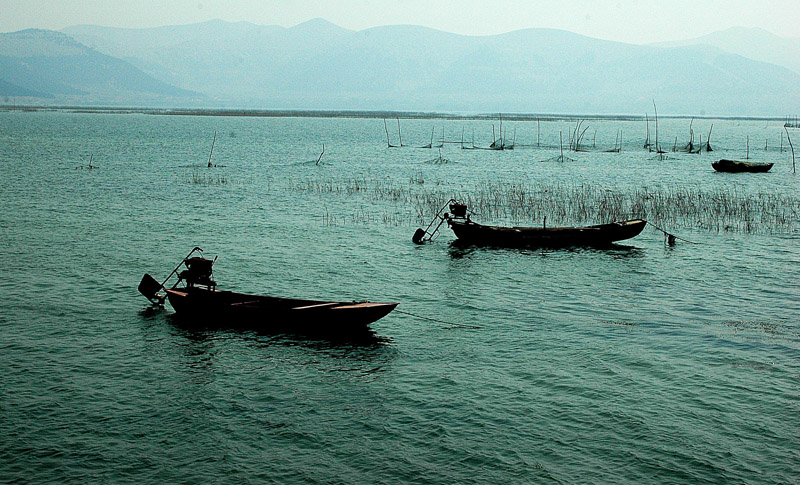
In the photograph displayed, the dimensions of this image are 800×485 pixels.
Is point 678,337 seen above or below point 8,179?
below

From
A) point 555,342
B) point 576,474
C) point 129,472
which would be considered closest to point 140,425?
point 129,472

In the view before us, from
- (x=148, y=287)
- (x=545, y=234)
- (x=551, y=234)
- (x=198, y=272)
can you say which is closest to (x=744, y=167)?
(x=551, y=234)

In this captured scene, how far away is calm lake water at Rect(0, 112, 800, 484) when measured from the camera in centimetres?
1550

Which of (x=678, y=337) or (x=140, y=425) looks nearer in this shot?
(x=140, y=425)

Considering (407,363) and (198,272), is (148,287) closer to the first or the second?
(198,272)

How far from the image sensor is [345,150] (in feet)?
375

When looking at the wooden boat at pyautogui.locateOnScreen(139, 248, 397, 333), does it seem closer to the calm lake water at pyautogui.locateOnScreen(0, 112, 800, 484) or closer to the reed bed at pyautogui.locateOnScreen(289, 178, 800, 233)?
the calm lake water at pyautogui.locateOnScreen(0, 112, 800, 484)

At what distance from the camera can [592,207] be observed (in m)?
47.5

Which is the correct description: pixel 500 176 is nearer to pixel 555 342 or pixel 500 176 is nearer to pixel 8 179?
pixel 8 179

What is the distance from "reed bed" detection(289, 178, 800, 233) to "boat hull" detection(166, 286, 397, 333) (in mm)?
21458

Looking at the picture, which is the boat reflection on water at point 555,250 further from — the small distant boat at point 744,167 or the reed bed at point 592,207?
the small distant boat at point 744,167

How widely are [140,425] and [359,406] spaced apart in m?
5.16

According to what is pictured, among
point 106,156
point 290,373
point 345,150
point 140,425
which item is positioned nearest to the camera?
point 140,425

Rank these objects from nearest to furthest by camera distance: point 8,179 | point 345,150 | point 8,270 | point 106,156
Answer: point 8,270 → point 8,179 → point 106,156 → point 345,150
